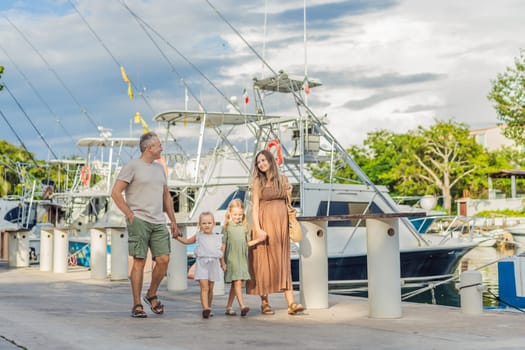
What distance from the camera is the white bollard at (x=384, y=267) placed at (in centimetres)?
705

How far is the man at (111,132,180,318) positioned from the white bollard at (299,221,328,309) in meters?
1.53

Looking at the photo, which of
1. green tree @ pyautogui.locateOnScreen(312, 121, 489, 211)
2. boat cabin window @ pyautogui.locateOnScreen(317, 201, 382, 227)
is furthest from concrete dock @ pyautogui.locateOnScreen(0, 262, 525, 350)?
green tree @ pyautogui.locateOnScreen(312, 121, 489, 211)

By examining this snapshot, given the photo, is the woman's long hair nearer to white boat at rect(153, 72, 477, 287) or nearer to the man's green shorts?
the man's green shorts

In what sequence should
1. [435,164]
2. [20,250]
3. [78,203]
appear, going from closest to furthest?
[20,250] → [78,203] → [435,164]

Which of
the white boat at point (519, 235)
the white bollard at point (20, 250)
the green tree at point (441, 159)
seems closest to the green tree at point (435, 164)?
the green tree at point (441, 159)

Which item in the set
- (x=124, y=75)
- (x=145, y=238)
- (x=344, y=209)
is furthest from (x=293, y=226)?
(x=124, y=75)

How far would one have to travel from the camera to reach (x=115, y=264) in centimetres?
1231

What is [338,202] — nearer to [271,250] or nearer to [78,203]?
[271,250]

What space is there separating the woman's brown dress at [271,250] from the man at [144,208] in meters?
0.90

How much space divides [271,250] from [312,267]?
736 mm

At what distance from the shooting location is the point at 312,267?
7992 mm

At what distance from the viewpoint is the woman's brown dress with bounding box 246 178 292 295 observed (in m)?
7.42

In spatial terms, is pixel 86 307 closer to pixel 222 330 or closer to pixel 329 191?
pixel 222 330

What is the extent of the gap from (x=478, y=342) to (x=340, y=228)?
1114cm
